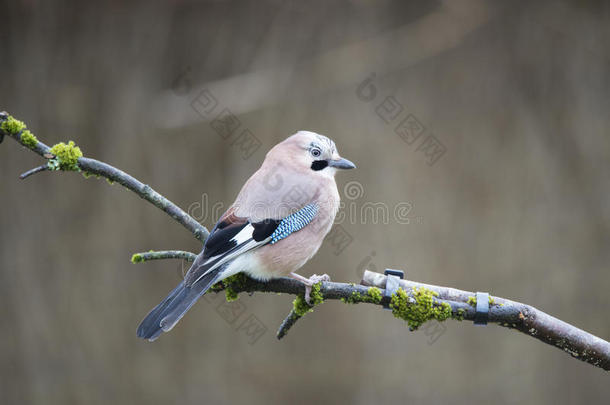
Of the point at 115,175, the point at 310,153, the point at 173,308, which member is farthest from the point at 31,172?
the point at 310,153

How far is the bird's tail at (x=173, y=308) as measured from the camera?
211 cm

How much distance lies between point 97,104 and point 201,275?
3.26 meters

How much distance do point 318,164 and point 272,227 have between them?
513 mm

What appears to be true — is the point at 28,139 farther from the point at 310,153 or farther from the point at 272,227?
the point at 310,153

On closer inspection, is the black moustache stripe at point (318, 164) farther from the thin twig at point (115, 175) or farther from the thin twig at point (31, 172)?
the thin twig at point (31, 172)

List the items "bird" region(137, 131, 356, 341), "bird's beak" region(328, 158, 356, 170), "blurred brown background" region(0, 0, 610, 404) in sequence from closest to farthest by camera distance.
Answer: "bird" region(137, 131, 356, 341), "bird's beak" region(328, 158, 356, 170), "blurred brown background" region(0, 0, 610, 404)

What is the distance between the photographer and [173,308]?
219 centimetres

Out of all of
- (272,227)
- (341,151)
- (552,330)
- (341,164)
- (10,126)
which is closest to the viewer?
(552,330)

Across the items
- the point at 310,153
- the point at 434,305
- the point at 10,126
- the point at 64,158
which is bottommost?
the point at 434,305

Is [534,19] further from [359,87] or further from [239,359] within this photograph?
[239,359]

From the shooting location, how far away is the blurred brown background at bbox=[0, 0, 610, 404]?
4.88m

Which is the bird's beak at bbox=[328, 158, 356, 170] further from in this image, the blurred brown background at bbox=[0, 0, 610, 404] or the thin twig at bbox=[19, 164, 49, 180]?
the blurred brown background at bbox=[0, 0, 610, 404]

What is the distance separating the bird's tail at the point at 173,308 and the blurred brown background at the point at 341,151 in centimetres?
257

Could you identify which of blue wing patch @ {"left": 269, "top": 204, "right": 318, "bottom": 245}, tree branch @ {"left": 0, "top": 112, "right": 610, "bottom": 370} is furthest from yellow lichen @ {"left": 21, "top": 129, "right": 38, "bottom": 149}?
blue wing patch @ {"left": 269, "top": 204, "right": 318, "bottom": 245}
